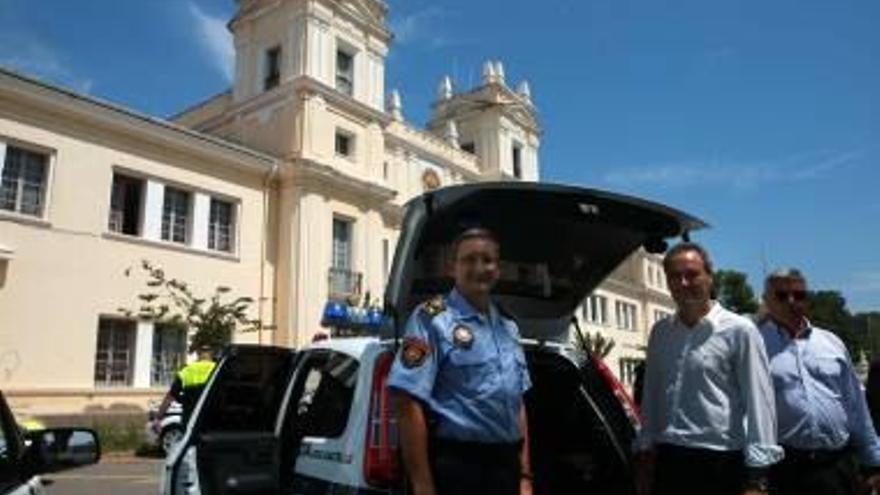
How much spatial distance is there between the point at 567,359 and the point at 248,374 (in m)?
2.15

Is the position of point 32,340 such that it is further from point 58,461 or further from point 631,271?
point 631,271

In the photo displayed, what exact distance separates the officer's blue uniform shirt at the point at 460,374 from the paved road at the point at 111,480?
8.97 m

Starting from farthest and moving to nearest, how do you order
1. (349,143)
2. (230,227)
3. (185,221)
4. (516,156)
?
(516,156)
(349,143)
(230,227)
(185,221)

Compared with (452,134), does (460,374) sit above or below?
below

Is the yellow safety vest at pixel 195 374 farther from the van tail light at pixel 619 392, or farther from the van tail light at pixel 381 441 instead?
the van tail light at pixel 381 441

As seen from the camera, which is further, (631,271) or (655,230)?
(631,271)

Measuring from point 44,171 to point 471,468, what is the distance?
71.3 feet

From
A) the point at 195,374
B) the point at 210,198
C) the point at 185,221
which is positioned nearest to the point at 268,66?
the point at 210,198

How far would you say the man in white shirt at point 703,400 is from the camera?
384 cm

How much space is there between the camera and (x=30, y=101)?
865 inches

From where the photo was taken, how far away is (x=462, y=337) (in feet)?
11.6

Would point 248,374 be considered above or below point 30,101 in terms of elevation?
below

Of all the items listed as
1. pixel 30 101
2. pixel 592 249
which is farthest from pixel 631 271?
pixel 592 249

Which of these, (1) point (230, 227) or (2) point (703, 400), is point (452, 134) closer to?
(1) point (230, 227)
